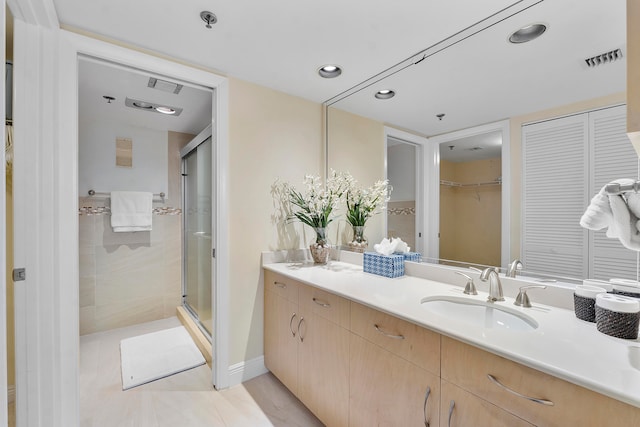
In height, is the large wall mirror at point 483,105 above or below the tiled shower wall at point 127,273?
above

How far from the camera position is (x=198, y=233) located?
2986 millimetres

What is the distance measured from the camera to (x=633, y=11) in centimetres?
79

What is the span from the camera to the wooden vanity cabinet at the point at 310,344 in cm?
145

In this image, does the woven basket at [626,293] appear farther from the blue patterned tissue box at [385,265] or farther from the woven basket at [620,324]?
the blue patterned tissue box at [385,265]

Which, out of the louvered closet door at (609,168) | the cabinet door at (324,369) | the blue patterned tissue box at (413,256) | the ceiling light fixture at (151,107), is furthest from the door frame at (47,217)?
the louvered closet door at (609,168)

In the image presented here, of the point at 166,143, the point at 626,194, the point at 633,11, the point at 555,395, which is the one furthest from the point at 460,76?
the point at 166,143

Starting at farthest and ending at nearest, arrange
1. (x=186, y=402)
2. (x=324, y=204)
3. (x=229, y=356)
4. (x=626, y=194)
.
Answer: (x=324, y=204)
(x=229, y=356)
(x=186, y=402)
(x=626, y=194)

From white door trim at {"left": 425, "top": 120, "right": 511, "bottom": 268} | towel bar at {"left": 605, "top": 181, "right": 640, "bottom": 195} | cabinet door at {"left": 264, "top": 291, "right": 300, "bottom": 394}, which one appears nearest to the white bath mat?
cabinet door at {"left": 264, "top": 291, "right": 300, "bottom": 394}

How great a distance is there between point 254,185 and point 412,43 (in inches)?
53.3

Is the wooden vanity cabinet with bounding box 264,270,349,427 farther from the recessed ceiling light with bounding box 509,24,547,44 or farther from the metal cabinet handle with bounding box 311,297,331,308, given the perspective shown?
the recessed ceiling light with bounding box 509,24,547,44

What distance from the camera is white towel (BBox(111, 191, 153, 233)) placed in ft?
9.62

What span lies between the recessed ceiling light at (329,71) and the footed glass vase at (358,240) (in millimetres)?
1114

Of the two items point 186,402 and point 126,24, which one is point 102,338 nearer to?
point 186,402

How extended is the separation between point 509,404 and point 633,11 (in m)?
1.14
